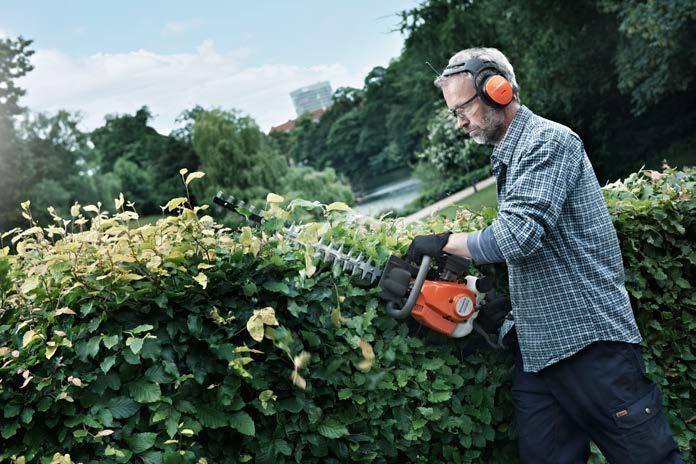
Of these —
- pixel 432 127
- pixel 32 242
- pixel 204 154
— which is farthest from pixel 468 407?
pixel 204 154

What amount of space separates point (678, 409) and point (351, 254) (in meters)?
1.94

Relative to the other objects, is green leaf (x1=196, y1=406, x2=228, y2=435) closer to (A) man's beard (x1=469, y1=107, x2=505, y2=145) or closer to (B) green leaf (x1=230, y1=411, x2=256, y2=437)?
(B) green leaf (x1=230, y1=411, x2=256, y2=437)

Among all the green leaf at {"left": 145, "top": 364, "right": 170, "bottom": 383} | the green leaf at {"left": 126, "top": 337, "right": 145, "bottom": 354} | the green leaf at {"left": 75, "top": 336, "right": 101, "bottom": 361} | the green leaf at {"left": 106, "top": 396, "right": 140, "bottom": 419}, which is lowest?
the green leaf at {"left": 106, "top": 396, "right": 140, "bottom": 419}

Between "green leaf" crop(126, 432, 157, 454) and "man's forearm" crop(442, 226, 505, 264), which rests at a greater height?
"man's forearm" crop(442, 226, 505, 264)

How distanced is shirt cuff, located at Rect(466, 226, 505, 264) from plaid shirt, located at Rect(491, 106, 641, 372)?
0.09 feet

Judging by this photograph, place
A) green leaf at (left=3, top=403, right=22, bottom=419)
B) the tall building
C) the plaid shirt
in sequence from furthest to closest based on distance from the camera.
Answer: the tall building < the plaid shirt < green leaf at (left=3, top=403, right=22, bottom=419)

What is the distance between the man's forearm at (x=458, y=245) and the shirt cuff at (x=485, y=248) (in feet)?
0.10

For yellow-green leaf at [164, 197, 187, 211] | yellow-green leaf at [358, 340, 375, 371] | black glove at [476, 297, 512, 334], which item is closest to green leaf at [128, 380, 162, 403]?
yellow-green leaf at [164, 197, 187, 211]

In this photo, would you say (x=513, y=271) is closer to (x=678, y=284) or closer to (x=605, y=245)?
(x=605, y=245)

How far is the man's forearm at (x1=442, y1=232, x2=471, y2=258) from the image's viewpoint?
216 cm

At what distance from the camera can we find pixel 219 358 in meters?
1.95

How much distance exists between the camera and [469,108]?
221 centimetres

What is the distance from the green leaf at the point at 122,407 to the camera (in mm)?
1815

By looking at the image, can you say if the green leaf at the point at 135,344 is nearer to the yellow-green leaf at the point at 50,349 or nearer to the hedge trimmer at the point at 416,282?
the yellow-green leaf at the point at 50,349
